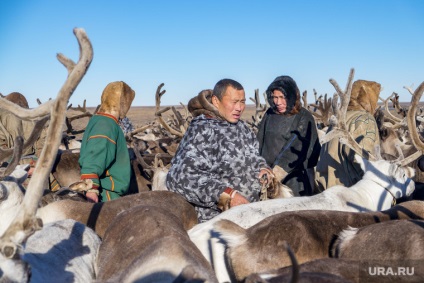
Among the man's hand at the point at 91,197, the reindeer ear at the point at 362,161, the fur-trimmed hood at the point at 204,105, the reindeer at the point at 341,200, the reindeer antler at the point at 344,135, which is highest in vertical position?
the fur-trimmed hood at the point at 204,105

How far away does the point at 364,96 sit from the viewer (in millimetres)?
6887

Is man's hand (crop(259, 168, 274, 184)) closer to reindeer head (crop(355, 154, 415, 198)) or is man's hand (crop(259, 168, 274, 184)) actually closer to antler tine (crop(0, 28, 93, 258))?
reindeer head (crop(355, 154, 415, 198))

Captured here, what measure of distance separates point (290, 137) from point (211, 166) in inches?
71.8

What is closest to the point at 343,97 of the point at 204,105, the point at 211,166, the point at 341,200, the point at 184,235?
the point at 341,200

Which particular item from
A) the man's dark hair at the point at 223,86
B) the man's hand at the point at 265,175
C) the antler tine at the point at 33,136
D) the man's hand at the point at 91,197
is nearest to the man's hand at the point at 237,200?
the man's hand at the point at 265,175

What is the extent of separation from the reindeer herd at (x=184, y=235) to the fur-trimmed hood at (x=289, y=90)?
1227 millimetres

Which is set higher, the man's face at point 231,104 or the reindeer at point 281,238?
the man's face at point 231,104

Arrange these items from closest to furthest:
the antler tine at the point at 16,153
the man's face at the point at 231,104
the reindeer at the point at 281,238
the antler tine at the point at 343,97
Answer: the reindeer at the point at 281,238, the antler tine at the point at 16,153, the man's face at the point at 231,104, the antler tine at the point at 343,97

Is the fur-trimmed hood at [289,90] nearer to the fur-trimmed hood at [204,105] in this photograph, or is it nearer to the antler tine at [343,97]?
the antler tine at [343,97]

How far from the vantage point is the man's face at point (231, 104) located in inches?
185

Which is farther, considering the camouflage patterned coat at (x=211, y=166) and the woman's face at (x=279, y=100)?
the woman's face at (x=279, y=100)

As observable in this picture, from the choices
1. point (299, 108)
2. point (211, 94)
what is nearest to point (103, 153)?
point (211, 94)

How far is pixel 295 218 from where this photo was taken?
3.65 meters

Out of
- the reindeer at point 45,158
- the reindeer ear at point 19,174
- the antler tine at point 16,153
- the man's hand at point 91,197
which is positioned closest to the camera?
the reindeer at point 45,158
